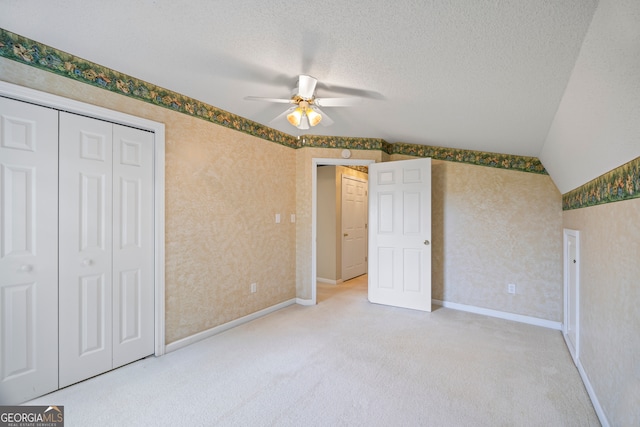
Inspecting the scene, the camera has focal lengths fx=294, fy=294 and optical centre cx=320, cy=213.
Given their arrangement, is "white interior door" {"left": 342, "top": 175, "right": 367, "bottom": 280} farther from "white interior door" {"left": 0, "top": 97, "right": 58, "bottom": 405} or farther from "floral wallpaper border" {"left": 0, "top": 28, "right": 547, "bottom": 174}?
"white interior door" {"left": 0, "top": 97, "right": 58, "bottom": 405}

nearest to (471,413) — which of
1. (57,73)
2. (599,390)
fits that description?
(599,390)

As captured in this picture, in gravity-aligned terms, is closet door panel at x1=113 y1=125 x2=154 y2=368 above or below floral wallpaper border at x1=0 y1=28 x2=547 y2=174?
below

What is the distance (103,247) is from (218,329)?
1356mm

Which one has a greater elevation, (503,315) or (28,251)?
(28,251)

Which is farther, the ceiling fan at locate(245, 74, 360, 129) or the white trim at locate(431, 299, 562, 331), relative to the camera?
the white trim at locate(431, 299, 562, 331)

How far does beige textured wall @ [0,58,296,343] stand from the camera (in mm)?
2594

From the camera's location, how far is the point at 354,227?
5.74 m

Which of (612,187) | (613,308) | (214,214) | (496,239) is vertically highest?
(612,187)

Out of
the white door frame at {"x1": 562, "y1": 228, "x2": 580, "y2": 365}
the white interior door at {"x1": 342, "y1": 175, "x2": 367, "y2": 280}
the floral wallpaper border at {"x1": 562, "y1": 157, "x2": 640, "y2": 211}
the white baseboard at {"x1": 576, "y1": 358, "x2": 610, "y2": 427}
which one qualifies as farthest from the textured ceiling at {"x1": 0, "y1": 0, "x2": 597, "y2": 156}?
the white interior door at {"x1": 342, "y1": 175, "x2": 367, "y2": 280}

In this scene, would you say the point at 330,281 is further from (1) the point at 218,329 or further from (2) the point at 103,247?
(2) the point at 103,247

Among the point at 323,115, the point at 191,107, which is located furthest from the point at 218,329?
the point at 323,115

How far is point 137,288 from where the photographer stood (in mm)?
2428

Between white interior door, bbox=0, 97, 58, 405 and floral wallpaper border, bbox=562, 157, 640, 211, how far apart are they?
11.0 feet

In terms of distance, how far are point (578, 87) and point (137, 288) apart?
3252 millimetres
